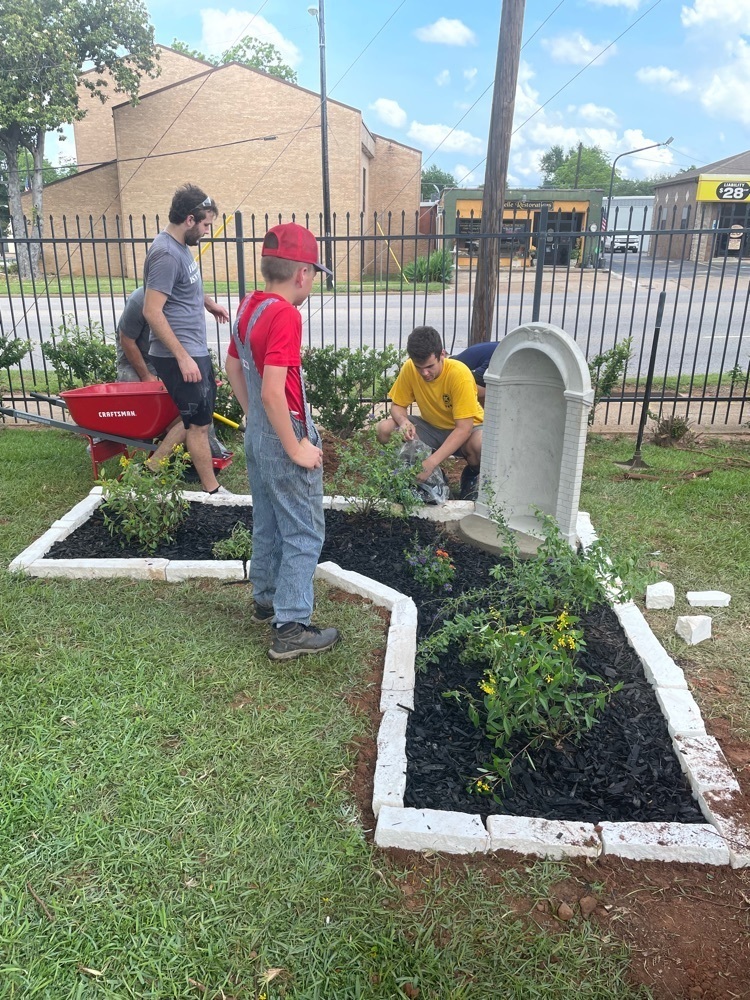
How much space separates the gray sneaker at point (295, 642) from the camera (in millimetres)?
3283

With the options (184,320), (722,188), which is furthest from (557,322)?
(722,188)

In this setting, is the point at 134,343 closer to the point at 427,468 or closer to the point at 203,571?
the point at 203,571

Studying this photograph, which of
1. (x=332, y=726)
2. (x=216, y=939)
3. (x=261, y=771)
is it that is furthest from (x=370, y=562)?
(x=216, y=939)

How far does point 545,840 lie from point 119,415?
155 inches

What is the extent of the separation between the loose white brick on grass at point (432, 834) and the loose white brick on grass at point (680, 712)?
1011 mm

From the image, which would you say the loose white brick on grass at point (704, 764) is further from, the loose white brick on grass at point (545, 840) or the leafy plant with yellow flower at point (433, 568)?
the leafy plant with yellow flower at point (433, 568)

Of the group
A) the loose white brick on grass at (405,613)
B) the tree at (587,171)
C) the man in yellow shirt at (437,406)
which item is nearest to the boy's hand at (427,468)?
the man in yellow shirt at (437,406)

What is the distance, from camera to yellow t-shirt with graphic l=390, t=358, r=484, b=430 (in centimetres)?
476

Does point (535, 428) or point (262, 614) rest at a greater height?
point (535, 428)

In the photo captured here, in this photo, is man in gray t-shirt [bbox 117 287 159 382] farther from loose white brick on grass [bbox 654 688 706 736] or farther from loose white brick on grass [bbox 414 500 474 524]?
loose white brick on grass [bbox 654 688 706 736]

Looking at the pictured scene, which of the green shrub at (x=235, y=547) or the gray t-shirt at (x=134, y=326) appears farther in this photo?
the gray t-shirt at (x=134, y=326)

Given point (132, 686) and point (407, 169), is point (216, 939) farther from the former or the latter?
point (407, 169)

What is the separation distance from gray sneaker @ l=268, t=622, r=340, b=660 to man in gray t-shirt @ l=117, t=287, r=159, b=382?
8.90 feet

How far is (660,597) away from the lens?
3885 mm
